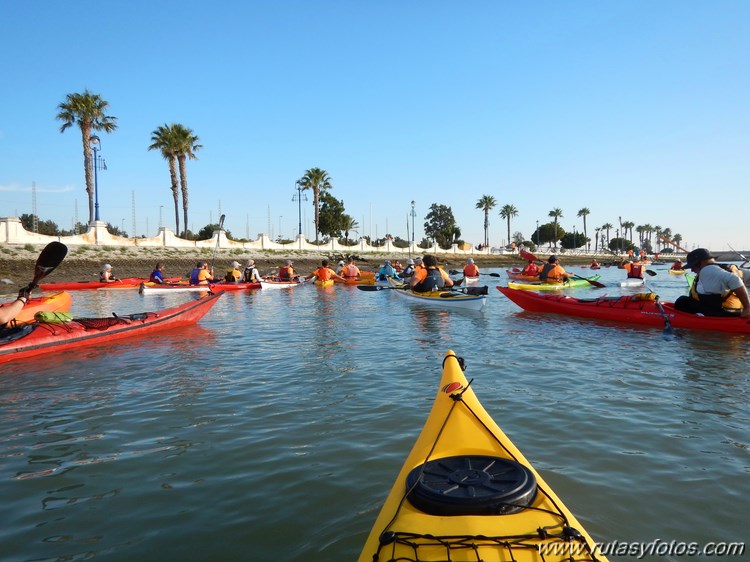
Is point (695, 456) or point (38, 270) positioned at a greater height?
point (38, 270)

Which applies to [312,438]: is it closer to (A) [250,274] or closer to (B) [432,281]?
(B) [432,281]

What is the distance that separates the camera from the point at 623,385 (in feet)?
Answer: 22.6

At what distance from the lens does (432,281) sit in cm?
1628

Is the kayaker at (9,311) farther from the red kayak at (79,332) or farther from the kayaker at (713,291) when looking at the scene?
the kayaker at (713,291)

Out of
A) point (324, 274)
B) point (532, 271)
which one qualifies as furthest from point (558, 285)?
point (324, 274)

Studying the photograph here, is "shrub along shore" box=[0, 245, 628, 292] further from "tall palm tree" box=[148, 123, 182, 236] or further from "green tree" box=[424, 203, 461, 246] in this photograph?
"green tree" box=[424, 203, 461, 246]

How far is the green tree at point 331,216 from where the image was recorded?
67.8 m

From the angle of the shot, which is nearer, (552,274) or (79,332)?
(79,332)

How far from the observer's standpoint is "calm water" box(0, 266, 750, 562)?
3.40 m

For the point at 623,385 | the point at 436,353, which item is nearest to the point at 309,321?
the point at 436,353

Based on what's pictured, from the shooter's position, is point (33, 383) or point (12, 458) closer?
point (12, 458)

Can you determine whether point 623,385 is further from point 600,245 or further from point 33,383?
point 600,245

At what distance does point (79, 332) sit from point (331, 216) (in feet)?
194

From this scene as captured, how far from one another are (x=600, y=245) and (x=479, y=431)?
535 feet
